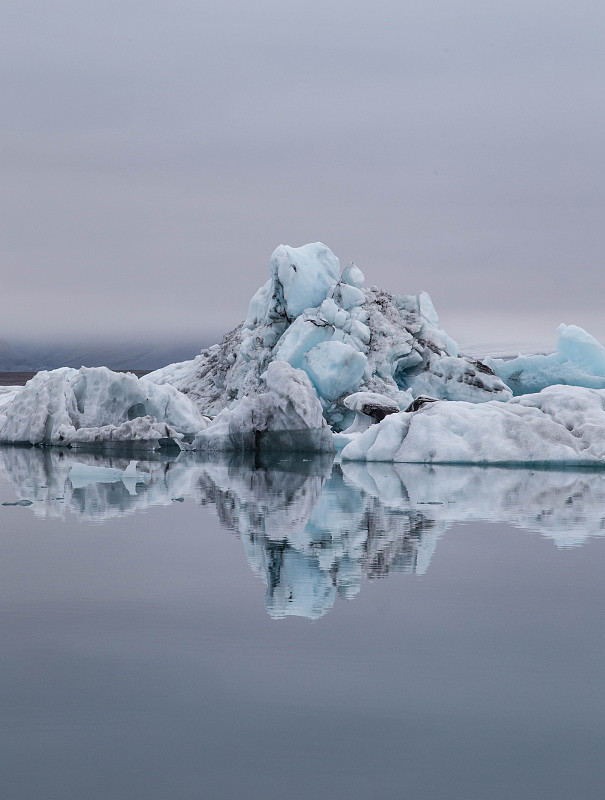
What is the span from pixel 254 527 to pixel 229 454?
15.3 meters

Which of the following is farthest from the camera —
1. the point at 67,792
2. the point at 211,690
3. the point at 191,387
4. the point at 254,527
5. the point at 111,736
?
the point at 191,387

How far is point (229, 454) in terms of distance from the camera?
23.8m

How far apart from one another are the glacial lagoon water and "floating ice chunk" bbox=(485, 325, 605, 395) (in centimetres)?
2151

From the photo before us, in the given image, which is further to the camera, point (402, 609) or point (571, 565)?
point (571, 565)

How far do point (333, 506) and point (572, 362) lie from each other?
21055mm

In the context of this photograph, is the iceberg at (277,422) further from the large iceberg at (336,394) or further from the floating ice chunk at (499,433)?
the floating ice chunk at (499,433)

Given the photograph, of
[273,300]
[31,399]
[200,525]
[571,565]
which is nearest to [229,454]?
[31,399]

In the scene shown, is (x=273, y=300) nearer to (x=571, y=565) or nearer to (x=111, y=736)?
(x=571, y=565)

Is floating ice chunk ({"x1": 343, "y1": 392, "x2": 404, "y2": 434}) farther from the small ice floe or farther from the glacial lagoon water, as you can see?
the glacial lagoon water

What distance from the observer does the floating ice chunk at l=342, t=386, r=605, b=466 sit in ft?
55.3

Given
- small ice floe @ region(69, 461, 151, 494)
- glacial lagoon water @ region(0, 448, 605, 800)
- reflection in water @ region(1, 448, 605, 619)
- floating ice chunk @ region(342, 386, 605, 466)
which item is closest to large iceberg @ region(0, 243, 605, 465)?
floating ice chunk @ region(342, 386, 605, 466)

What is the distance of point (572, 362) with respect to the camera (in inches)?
1168

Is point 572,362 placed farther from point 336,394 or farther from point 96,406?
point 96,406

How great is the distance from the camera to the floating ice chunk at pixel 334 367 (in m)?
26.2
